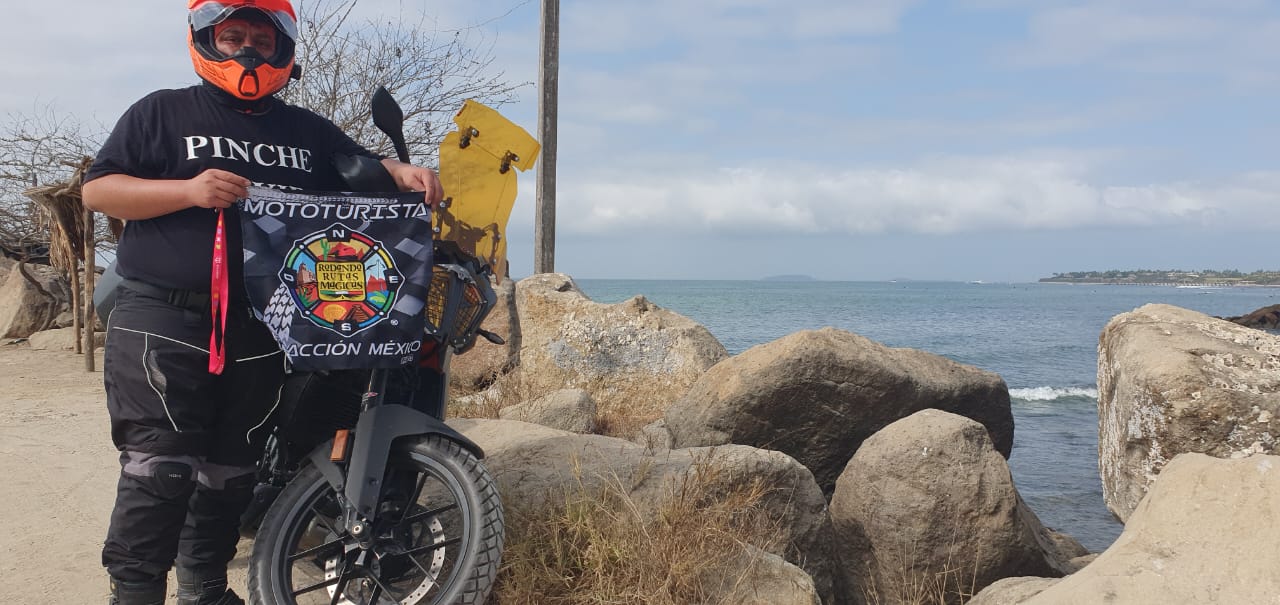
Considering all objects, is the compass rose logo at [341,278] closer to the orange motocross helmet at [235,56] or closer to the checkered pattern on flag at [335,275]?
the checkered pattern on flag at [335,275]

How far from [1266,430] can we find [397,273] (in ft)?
14.9

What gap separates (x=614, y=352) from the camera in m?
8.38

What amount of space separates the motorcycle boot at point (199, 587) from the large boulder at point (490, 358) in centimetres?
541

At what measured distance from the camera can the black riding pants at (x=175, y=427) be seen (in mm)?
2947

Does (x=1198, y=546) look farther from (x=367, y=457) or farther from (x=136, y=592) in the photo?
(x=136, y=592)

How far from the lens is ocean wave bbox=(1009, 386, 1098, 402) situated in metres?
19.4

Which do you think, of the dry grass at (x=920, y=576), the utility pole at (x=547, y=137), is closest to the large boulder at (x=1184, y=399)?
the dry grass at (x=920, y=576)

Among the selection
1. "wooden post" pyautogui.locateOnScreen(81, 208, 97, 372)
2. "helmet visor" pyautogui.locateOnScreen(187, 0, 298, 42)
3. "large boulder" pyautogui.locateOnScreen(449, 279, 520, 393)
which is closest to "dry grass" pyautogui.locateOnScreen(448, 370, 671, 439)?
"large boulder" pyautogui.locateOnScreen(449, 279, 520, 393)

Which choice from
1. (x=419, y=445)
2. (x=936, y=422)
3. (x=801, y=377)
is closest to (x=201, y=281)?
(x=419, y=445)

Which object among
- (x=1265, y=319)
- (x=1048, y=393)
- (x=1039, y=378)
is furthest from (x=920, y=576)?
(x=1265, y=319)

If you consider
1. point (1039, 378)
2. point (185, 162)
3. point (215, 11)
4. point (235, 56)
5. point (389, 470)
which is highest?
point (215, 11)

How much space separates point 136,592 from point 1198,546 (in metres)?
3.27

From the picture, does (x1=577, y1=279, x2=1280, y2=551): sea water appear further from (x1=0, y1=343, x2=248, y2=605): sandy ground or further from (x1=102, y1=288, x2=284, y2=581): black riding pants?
(x1=102, y1=288, x2=284, y2=581): black riding pants

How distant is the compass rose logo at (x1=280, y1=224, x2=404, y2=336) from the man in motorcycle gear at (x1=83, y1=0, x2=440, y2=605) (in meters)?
0.23
